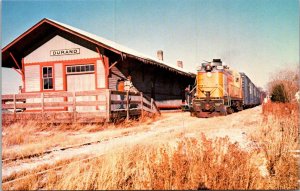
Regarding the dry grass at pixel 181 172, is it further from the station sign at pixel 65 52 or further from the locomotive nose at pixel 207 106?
the station sign at pixel 65 52

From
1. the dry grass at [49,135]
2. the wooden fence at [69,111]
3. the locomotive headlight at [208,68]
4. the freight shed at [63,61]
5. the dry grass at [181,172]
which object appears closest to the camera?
the dry grass at [181,172]

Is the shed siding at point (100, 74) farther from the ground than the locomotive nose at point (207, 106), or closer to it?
farther from the ground

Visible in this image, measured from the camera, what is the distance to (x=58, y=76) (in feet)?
53.4

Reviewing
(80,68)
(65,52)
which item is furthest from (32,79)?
(80,68)

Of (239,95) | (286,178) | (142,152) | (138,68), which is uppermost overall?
(138,68)

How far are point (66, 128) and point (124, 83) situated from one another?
557 centimetres

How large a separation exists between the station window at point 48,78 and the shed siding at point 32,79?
1.25 ft

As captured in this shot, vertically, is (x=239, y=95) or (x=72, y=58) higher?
(x=72, y=58)

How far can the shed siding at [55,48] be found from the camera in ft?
51.4

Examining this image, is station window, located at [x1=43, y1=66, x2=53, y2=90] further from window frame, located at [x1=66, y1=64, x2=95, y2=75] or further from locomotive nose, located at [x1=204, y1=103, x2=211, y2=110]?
locomotive nose, located at [x1=204, y1=103, x2=211, y2=110]

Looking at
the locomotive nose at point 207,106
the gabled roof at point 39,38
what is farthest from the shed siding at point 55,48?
the locomotive nose at point 207,106

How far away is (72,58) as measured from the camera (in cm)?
1596

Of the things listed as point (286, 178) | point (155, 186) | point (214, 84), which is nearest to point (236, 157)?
point (286, 178)

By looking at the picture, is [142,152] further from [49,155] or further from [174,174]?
[49,155]
